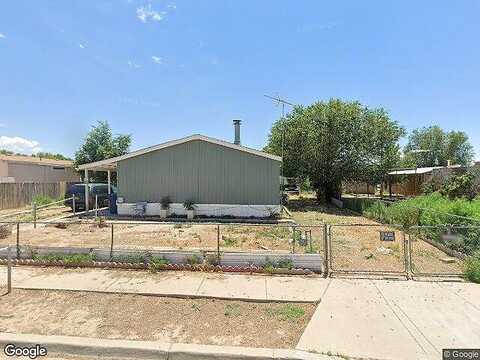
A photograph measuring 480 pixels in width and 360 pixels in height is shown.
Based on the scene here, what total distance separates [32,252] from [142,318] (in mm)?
4850

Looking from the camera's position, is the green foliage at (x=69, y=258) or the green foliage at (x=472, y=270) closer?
the green foliage at (x=472, y=270)

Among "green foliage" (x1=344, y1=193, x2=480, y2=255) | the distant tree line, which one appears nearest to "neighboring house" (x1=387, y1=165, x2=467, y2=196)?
the distant tree line

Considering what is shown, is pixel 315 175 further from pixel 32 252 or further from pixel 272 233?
pixel 32 252

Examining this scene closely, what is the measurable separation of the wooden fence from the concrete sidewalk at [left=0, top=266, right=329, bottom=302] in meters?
16.5

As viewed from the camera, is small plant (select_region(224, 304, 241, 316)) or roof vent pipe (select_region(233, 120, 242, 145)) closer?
small plant (select_region(224, 304, 241, 316))

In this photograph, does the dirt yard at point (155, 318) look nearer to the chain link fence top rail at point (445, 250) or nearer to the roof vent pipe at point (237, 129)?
the chain link fence top rail at point (445, 250)

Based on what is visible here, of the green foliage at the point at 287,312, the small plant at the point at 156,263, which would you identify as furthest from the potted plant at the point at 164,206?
the green foliage at the point at 287,312

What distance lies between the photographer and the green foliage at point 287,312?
5363 mm

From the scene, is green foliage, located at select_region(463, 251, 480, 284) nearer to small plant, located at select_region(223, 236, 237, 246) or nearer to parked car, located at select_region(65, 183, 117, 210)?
small plant, located at select_region(223, 236, 237, 246)

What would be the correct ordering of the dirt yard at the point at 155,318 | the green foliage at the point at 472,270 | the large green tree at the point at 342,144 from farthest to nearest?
the large green tree at the point at 342,144 → the green foliage at the point at 472,270 → the dirt yard at the point at 155,318

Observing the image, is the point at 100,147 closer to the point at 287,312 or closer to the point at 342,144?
the point at 342,144

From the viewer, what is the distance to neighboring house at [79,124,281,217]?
56.1ft

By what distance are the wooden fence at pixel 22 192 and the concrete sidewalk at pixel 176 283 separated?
16.5 metres

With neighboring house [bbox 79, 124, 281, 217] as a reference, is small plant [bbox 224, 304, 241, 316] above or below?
below
